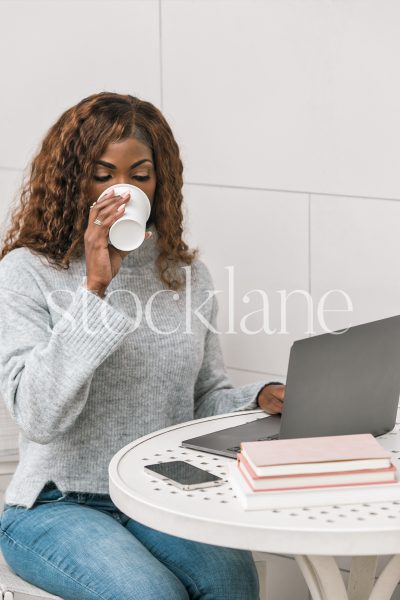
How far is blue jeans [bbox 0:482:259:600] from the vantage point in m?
1.52

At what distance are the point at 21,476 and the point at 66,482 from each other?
90 millimetres

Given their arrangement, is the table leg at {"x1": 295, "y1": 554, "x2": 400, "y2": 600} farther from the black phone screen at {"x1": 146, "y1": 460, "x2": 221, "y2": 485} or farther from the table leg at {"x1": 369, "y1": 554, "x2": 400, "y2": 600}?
the black phone screen at {"x1": 146, "y1": 460, "x2": 221, "y2": 485}

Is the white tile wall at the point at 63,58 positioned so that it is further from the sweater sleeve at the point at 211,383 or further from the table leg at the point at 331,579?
the table leg at the point at 331,579

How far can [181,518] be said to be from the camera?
50.9 inches

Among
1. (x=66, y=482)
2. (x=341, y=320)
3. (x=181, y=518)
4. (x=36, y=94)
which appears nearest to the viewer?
(x=181, y=518)

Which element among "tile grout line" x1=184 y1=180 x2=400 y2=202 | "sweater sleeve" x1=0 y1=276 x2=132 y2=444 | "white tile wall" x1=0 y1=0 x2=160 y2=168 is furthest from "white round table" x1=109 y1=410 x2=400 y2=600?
"white tile wall" x1=0 y1=0 x2=160 y2=168

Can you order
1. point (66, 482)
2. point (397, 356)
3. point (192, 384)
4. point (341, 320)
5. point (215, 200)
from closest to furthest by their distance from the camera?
point (397, 356), point (66, 482), point (192, 384), point (341, 320), point (215, 200)

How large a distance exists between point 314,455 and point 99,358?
433mm

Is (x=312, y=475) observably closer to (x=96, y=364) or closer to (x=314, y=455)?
(x=314, y=455)

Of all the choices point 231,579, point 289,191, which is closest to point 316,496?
point 231,579

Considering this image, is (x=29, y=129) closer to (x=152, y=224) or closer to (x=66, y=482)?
(x=152, y=224)

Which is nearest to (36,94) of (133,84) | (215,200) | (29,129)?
(29,129)

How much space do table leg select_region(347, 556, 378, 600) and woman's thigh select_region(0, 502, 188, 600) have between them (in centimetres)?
33

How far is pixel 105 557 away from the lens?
1.54 m
